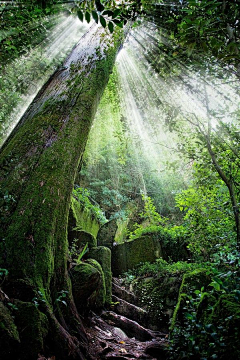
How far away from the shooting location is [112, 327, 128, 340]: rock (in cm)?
355

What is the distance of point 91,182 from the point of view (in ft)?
45.4

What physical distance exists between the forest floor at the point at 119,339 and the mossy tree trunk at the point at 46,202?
534 millimetres

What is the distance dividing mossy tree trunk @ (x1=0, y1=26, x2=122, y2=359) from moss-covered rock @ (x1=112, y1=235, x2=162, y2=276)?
468 centimetres

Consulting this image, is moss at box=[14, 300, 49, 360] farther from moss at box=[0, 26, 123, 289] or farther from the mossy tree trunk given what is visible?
moss at box=[0, 26, 123, 289]

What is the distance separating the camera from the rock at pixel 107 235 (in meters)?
7.64

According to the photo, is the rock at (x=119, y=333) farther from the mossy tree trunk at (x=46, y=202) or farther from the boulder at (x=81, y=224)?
the boulder at (x=81, y=224)

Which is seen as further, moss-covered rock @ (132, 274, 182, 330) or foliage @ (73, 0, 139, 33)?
moss-covered rock @ (132, 274, 182, 330)

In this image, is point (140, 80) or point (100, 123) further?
point (100, 123)

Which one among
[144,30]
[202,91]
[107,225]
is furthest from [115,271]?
[144,30]

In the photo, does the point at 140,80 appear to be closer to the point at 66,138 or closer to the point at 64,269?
the point at 66,138

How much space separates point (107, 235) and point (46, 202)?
5.65 m

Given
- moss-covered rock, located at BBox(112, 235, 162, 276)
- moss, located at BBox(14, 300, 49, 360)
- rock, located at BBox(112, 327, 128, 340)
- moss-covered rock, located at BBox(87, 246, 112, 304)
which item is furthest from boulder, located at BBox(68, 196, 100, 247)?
moss, located at BBox(14, 300, 49, 360)

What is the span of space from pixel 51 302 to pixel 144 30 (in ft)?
23.5

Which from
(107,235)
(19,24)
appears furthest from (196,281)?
(19,24)
